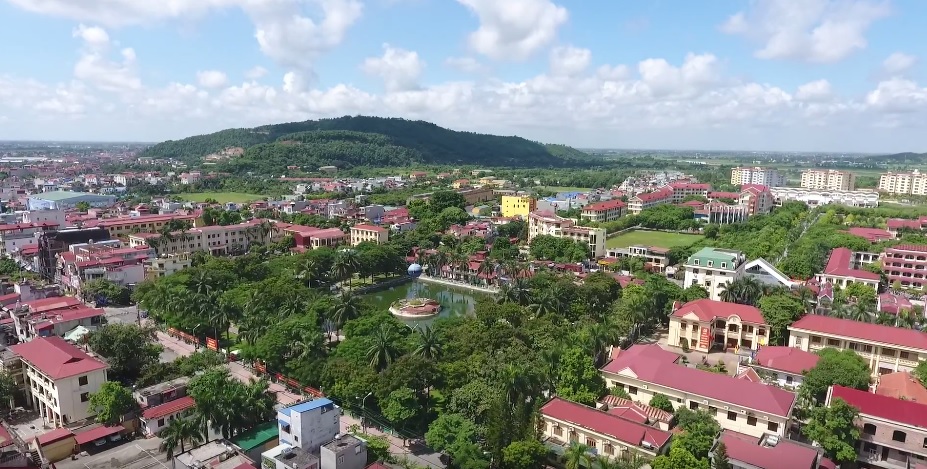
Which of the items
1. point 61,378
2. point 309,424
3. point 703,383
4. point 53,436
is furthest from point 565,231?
point 53,436

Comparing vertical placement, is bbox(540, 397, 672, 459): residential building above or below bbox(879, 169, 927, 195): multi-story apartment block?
below

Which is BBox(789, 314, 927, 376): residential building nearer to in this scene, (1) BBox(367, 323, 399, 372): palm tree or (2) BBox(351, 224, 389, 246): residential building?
(1) BBox(367, 323, 399, 372): palm tree

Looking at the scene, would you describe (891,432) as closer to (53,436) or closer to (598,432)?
(598,432)

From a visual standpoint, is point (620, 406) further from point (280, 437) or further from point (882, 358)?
point (882, 358)

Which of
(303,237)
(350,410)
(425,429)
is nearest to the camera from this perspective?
(425,429)

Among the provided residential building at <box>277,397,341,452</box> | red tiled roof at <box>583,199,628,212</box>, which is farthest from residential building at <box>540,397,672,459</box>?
red tiled roof at <box>583,199,628,212</box>

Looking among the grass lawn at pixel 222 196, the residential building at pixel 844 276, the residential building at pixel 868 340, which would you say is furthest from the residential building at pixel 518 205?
the residential building at pixel 868 340

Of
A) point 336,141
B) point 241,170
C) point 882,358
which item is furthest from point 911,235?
point 336,141
